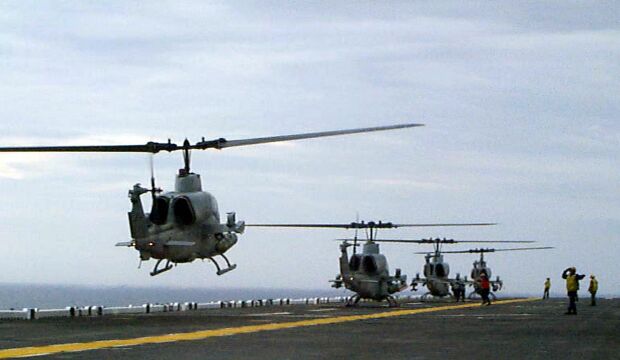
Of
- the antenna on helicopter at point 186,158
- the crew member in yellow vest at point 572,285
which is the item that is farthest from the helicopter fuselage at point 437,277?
the antenna on helicopter at point 186,158

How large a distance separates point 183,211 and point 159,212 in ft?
3.07

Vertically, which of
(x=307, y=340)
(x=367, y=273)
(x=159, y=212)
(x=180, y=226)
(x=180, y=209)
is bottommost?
(x=307, y=340)

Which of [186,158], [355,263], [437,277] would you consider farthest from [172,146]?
[437,277]

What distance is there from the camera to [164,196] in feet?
115

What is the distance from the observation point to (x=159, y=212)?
34594 millimetres

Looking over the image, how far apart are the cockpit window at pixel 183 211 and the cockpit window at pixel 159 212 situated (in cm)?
40

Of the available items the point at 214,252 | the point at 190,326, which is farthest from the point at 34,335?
the point at 214,252

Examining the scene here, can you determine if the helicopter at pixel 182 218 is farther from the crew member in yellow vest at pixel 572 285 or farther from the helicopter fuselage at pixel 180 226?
the crew member in yellow vest at pixel 572 285

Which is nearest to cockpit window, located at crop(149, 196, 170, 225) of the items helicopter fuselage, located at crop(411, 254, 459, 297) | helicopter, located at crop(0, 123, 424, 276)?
helicopter, located at crop(0, 123, 424, 276)

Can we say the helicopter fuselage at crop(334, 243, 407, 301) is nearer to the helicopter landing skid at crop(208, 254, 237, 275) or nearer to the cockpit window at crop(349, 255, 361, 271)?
the cockpit window at crop(349, 255, 361, 271)

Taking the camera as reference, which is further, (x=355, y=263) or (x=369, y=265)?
(x=355, y=263)

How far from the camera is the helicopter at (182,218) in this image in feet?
112

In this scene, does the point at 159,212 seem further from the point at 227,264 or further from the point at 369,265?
the point at 369,265

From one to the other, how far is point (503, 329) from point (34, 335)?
11405 mm
